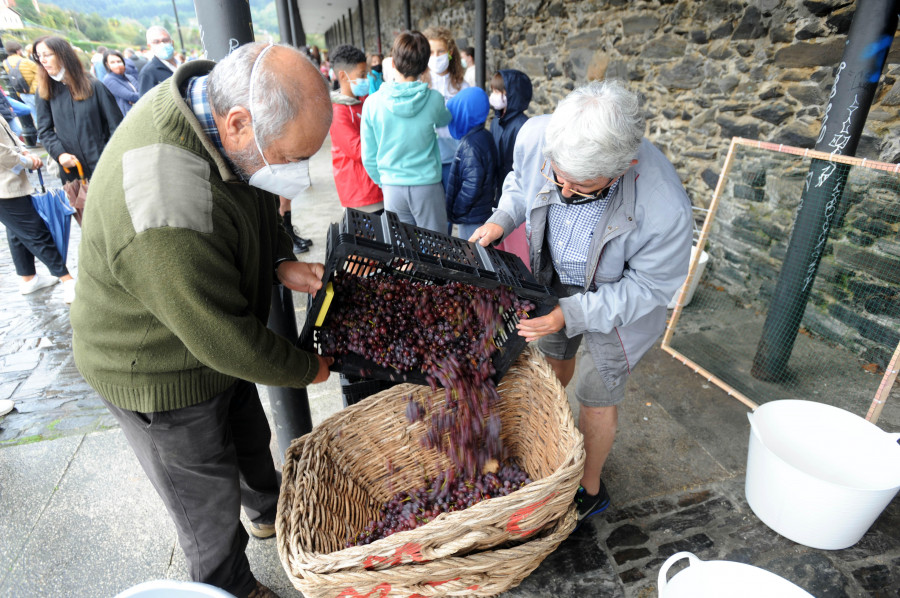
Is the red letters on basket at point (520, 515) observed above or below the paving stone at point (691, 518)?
above

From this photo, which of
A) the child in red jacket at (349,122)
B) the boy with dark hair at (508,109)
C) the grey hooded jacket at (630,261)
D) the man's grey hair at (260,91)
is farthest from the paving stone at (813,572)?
the child in red jacket at (349,122)

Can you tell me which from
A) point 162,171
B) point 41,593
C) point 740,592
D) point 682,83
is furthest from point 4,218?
point 682,83

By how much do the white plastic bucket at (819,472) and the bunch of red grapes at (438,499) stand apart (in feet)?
3.53

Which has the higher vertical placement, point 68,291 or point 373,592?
point 373,592

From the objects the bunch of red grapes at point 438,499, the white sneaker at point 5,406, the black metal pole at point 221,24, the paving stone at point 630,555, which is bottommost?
the white sneaker at point 5,406

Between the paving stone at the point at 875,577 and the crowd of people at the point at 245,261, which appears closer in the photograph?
the crowd of people at the point at 245,261

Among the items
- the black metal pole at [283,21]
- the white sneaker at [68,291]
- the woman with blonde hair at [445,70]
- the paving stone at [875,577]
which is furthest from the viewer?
the black metal pole at [283,21]

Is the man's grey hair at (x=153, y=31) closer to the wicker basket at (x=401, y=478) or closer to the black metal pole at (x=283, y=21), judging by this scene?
the black metal pole at (x=283, y=21)

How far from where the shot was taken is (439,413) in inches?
84.7

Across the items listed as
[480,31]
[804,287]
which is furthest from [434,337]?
[480,31]

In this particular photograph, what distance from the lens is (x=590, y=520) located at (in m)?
2.28

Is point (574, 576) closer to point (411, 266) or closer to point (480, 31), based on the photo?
point (411, 266)

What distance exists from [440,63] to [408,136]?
163cm

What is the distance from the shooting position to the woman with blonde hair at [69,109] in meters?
4.12
